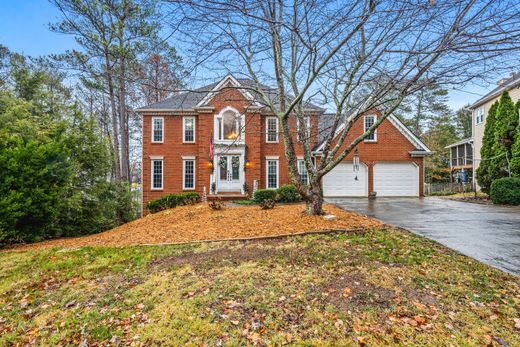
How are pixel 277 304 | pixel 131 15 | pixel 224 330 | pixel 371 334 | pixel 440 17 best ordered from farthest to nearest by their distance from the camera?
pixel 131 15 → pixel 440 17 → pixel 277 304 → pixel 224 330 → pixel 371 334

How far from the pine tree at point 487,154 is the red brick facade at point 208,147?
11.7 feet

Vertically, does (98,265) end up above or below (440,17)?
below

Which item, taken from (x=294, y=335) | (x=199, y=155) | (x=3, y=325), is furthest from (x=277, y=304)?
(x=199, y=155)

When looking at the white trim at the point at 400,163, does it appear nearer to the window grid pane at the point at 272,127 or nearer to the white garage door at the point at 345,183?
the white garage door at the point at 345,183

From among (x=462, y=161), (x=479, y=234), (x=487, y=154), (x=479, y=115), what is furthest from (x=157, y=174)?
(x=462, y=161)

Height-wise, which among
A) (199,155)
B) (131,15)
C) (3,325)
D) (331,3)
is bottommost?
(3,325)

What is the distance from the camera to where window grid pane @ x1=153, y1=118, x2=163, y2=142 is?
1697 cm

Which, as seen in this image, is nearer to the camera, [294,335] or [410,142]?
[294,335]

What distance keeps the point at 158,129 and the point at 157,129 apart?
0.22 ft

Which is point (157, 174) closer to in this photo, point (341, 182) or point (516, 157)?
point (341, 182)

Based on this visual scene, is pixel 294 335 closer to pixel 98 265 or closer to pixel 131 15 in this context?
pixel 98 265

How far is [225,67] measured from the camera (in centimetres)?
673

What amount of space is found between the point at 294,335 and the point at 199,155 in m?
15.0

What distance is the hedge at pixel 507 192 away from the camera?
37.9 ft
